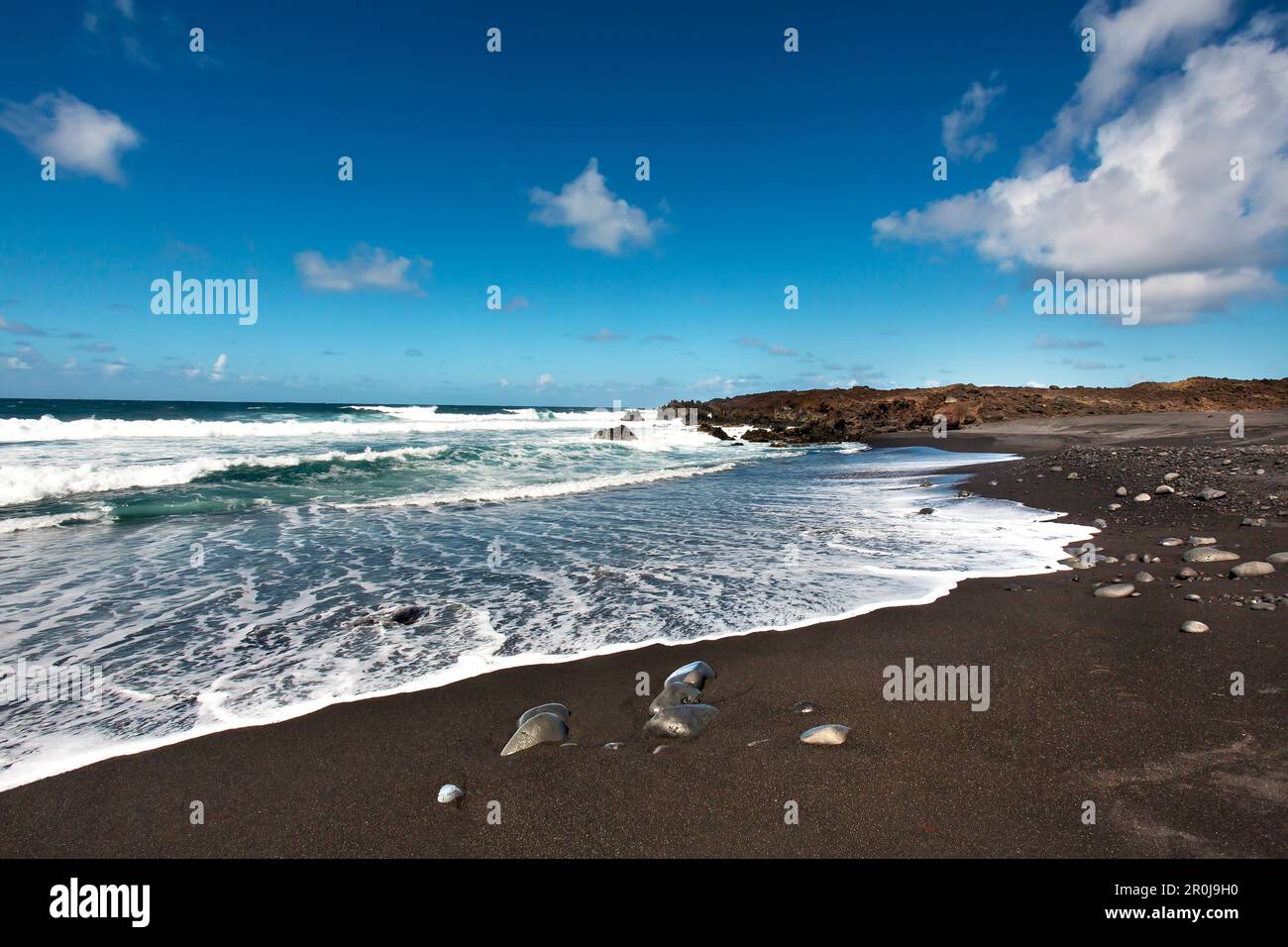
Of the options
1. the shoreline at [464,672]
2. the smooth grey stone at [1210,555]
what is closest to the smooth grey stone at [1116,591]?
the shoreline at [464,672]

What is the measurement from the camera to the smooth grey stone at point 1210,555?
21.8 feet

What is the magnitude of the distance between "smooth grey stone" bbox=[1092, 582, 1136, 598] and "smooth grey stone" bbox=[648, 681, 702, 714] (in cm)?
453

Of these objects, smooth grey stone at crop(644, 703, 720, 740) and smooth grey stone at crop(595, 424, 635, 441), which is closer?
smooth grey stone at crop(644, 703, 720, 740)

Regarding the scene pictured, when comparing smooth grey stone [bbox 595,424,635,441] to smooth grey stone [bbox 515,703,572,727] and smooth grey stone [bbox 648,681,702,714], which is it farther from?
smooth grey stone [bbox 515,703,572,727]

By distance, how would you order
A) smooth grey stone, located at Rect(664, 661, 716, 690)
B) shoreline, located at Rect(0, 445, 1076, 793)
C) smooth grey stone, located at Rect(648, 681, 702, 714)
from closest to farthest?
1. shoreline, located at Rect(0, 445, 1076, 793)
2. smooth grey stone, located at Rect(648, 681, 702, 714)
3. smooth grey stone, located at Rect(664, 661, 716, 690)

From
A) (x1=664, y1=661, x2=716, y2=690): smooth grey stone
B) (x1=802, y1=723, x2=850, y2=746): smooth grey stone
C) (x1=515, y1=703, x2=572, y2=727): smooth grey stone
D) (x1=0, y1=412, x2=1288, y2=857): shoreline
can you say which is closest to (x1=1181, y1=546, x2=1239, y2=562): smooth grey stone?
(x1=0, y1=412, x2=1288, y2=857): shoreline

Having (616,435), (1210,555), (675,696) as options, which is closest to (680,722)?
(675,696)

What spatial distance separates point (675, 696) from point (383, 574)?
5353mm

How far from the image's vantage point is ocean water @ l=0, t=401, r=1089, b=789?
480 centimetres

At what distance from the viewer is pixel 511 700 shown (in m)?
4.45

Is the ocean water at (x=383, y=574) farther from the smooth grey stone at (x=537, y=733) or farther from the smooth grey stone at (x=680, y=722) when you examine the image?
the smooth grey stone at (x=680, y=722)

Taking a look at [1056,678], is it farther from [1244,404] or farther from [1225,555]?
[1244,404]
